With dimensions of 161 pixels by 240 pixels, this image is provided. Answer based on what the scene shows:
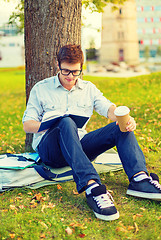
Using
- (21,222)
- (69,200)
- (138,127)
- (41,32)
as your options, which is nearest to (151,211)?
(69,200)

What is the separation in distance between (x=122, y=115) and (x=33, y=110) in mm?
974

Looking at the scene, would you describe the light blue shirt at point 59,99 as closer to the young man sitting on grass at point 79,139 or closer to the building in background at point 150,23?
the young man sitting on grass at point 79,139

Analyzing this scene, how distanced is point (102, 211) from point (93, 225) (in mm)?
135

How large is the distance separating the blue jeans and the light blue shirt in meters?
0.22

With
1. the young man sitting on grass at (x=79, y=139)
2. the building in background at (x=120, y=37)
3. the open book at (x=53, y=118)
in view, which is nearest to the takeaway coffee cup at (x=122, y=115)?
the young man sitting on grass at (x=79, y=139)

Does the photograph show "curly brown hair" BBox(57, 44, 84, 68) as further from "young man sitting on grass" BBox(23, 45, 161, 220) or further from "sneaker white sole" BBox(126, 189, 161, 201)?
"sneaker white sole" BBox(126, 189, 161, 201)

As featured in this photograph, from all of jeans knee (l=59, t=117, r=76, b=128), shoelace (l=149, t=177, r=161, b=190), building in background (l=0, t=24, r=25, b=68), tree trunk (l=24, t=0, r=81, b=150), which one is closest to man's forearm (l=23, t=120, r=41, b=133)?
jeans knee (l=59, t=117, r=76, b=128)

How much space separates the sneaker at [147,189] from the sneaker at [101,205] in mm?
338

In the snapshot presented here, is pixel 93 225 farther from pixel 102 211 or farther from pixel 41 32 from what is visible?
pixel 41 32

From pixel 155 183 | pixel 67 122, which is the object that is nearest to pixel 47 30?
pixel 67 122

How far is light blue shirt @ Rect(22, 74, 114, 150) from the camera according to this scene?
3.38 meters

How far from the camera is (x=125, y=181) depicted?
3506mm

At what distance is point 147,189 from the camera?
2936 millimetres

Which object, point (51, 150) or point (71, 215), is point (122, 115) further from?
point (71, 215)
